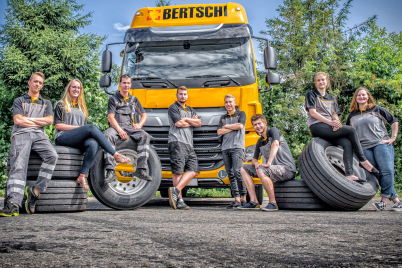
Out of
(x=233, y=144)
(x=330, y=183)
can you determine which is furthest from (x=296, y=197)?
(x=233, y=144)

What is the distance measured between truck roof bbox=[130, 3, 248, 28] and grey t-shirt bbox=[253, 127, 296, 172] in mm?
2223

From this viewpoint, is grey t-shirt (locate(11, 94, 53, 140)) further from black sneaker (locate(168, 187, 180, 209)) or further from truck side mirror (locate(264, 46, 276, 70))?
truck side mirror (locate(264, 46, 276, 70))

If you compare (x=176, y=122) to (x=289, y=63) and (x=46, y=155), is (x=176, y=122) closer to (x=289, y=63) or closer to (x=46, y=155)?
(x=46, y=155)

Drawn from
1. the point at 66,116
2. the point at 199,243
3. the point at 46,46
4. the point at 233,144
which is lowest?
the point at 199,243

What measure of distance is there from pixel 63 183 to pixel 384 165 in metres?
4.28

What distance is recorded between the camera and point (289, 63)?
760 inches

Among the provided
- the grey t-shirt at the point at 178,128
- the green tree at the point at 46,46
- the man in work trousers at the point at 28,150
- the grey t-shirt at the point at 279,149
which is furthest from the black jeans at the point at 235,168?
the green tree at the point at 46,46

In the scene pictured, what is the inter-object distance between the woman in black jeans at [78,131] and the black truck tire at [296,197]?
218cm

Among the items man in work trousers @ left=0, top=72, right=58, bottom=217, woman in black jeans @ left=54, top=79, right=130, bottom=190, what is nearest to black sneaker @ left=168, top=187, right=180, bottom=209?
woman in black jeans @ left=54, top=79, right=130, bottom=190

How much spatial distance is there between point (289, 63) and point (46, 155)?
16.5 metres

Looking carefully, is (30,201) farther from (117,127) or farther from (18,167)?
(117,127)

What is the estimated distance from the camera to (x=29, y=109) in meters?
4.72

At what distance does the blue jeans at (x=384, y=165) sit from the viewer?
528cm

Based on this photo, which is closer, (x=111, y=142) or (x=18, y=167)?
(x=18, y=167)
